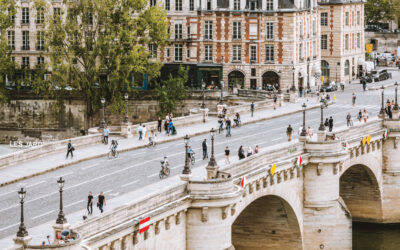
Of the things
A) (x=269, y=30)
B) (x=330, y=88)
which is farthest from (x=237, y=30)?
(x=330, y=88)

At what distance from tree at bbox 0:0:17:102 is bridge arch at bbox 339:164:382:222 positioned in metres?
53.4

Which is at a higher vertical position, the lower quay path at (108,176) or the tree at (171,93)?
the tree at (171,93)

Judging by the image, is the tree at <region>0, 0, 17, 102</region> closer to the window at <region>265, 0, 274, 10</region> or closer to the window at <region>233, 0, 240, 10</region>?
the window at <region>233, 0, 240, 10</region>

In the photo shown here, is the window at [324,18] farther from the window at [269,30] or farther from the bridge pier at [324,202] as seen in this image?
the bridge pier at [324,202]

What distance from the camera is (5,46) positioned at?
135 meters

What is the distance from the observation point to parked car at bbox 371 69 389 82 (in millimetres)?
151125

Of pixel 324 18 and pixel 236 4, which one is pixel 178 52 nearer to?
pixel 236 4

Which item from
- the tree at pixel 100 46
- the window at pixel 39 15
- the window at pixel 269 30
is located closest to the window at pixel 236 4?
the window at pixel 269 30

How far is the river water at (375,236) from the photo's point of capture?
Result: 90.3 meters

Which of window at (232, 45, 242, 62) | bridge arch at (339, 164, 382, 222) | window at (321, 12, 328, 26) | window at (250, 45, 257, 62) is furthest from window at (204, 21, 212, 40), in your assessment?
bridge arch at (339, 164, 382, 222)

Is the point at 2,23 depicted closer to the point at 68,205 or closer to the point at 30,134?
the point at 30,134

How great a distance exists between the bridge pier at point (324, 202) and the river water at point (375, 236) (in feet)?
22.1

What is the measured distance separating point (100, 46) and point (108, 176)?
54.0 meters

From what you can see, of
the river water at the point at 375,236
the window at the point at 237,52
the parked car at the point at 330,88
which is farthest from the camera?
the parked car at the point at 330,88
